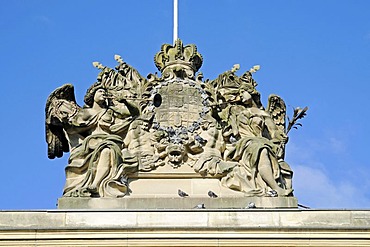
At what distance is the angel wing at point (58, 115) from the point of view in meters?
36.3

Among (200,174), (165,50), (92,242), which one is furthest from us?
(165,50)

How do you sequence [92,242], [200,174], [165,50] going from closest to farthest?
[92,242] < [200,174] < [165,50]

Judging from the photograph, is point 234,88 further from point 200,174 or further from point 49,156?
point 49,156

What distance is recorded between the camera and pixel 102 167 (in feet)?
114

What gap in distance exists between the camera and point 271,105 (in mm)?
37031

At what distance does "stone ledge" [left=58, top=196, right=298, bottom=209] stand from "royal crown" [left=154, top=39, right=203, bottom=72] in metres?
4.80

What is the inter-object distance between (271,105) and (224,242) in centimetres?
560

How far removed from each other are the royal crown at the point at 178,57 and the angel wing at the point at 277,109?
245 cm

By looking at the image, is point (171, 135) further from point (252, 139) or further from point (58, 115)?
point (58, 115)

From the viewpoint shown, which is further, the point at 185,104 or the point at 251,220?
the point at 185,104

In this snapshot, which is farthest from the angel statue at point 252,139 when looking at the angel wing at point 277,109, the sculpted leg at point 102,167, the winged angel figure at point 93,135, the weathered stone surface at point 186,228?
the sculpted leg at point 102,167

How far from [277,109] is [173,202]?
447cm

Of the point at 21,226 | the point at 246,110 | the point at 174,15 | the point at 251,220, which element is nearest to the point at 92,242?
the point at 21,226

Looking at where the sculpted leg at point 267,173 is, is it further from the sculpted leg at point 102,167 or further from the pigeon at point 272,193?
the sculpted leg at point 102,167
